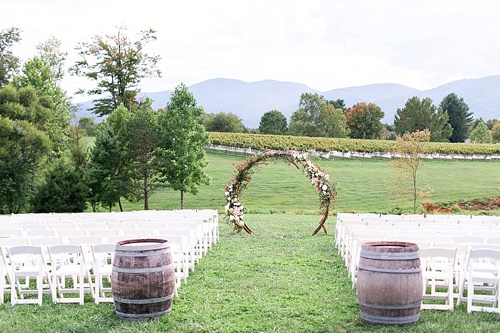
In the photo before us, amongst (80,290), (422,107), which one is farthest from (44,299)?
(422,107)

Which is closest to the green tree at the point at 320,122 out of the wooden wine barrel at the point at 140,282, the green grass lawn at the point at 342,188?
the green grass lawn at the point at 342,188

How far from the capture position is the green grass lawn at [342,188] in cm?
3328

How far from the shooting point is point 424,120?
9250cm

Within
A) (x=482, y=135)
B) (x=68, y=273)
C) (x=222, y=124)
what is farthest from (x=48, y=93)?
(x=482, y=135)

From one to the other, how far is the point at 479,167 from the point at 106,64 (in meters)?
34.8

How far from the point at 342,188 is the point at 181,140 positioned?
1363 centimetres

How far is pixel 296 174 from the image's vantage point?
44656 mm

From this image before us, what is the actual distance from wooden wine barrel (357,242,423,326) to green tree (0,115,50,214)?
2656 cm

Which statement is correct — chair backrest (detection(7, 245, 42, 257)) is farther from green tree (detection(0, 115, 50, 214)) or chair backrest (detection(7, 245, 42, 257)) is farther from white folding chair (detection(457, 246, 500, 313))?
green tree (detection(0, 115, 50, 214))

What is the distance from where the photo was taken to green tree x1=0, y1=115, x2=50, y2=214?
1193 inches

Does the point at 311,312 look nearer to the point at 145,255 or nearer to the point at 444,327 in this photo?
the point at 444,327

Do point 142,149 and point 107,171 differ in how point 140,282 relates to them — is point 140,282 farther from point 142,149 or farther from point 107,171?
point 107,171

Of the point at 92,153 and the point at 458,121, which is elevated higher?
the point at 458,121

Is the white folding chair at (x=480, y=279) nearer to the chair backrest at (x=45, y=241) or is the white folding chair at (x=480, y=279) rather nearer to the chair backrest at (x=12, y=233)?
the chair backrest at (x=45, y=241)
